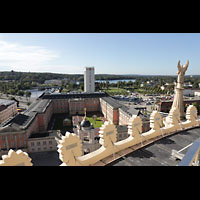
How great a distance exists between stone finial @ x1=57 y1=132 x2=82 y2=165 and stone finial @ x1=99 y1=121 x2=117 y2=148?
155 cm

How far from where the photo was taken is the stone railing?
17.0ft

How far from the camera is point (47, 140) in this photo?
31.4 metres

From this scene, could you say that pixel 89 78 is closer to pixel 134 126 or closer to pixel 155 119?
pixel 155 119

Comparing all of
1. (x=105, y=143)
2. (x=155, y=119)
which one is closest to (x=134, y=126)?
(x=155, y=119)

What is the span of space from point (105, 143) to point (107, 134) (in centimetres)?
48

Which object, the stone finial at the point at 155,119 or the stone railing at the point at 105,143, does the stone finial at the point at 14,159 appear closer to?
the stone railing at the point at 105,143

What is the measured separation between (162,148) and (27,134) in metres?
29.7

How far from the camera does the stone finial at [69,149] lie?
5.83 m

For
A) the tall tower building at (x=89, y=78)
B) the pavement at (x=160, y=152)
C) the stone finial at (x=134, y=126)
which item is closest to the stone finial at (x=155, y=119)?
the pavement at (x=160, y=152)

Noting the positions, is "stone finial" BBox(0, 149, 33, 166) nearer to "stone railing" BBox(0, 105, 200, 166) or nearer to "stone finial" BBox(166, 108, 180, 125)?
"stone railing" BBox(0, 105, 200, 166)

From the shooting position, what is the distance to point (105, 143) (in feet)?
24.7

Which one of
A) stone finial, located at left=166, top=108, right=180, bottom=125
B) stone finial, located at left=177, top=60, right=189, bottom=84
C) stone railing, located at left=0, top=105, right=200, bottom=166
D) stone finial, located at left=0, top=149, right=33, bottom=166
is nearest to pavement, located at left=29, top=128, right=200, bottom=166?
stone railing, located at left=0, top=105, right=200, bottom=166
